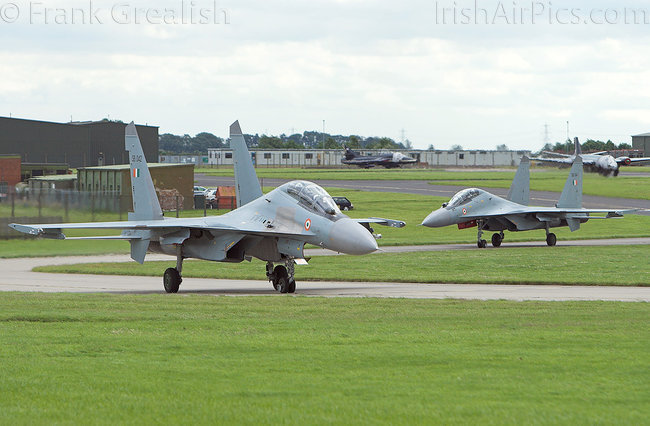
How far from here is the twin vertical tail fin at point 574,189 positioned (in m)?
43.8

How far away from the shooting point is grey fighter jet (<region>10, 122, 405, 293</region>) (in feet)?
71.2

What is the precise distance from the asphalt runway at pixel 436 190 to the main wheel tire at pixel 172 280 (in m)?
39.7

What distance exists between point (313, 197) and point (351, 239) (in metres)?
1.86

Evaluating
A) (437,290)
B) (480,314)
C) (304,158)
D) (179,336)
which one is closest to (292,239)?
(437,290)

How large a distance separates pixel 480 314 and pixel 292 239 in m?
7.07

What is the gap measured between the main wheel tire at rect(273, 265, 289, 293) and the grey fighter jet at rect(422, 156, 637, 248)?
1870cm

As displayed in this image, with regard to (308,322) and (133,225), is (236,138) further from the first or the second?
(308,322)

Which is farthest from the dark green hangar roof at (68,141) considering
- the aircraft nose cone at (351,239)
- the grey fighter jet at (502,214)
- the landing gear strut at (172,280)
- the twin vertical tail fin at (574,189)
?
the aircraft nose cone at (351,239)

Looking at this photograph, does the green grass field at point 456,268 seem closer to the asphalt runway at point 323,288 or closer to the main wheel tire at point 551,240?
the asphalt runway at point 323,288

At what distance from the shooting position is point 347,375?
33.5 feet

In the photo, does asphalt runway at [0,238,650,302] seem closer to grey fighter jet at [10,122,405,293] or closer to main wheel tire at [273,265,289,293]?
main wheel tire at [273,265,289,293]

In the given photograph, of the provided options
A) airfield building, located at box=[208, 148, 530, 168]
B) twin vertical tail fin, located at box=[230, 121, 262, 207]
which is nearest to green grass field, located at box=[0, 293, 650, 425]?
twin vertical tail fin, located at box=[230, 121, 262, 207]

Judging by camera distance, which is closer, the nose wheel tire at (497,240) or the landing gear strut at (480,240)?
the landing gear strut at (480,240)

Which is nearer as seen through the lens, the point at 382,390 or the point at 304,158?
the point at 382,390
